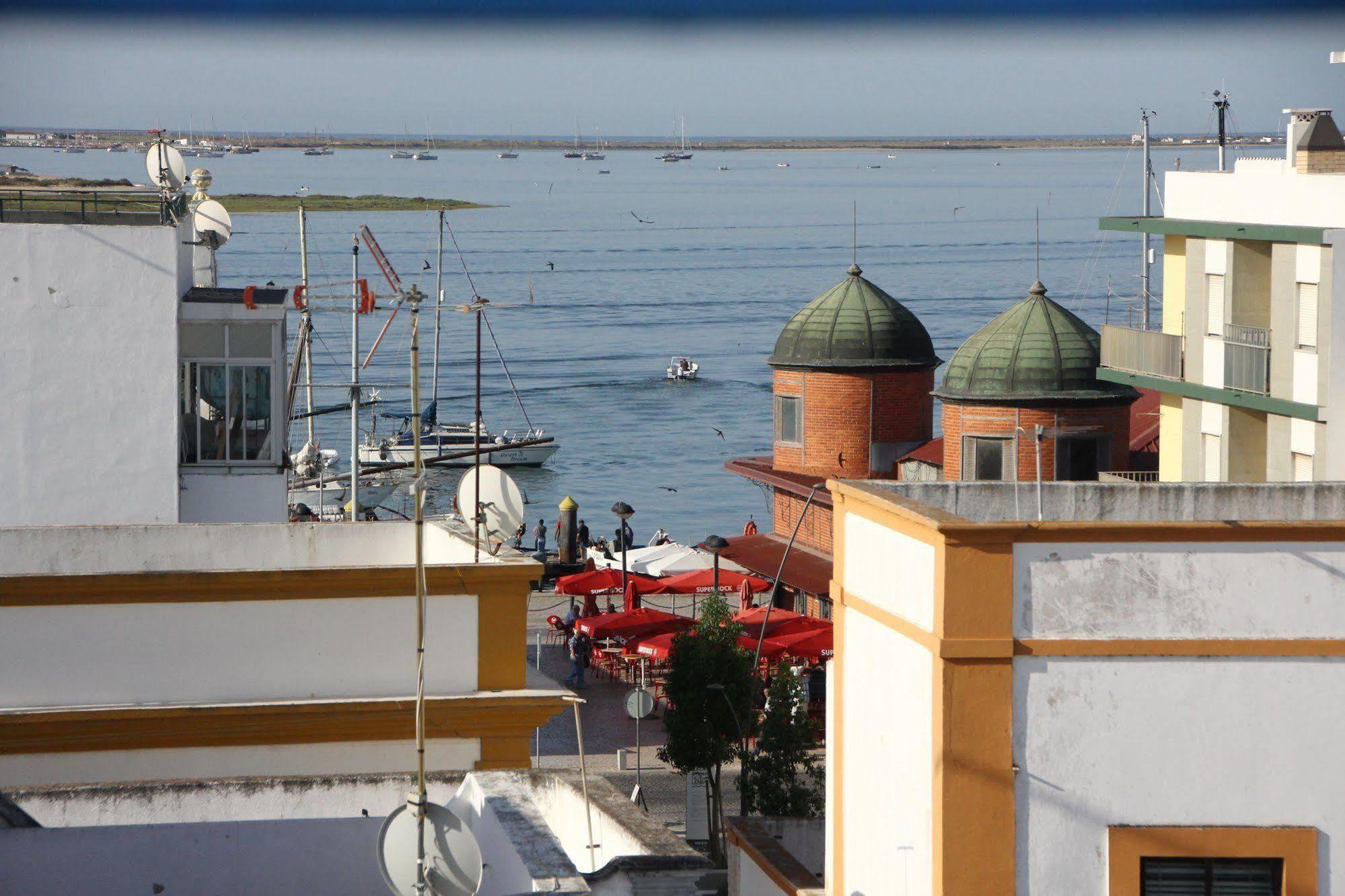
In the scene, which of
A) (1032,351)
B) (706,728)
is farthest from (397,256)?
(706,728)

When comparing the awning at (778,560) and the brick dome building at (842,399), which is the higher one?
the brick dome building at (842,399)

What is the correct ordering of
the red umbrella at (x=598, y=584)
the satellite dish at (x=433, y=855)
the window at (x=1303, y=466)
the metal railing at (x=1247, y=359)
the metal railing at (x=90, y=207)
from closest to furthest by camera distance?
the satellite dish at (x=433, y=855), the metal railing at (x=90, y=207), the window at (x=1303, y=466), the metal railing at (x=1247, y=359), the red umbrella at (x=598, y=584)

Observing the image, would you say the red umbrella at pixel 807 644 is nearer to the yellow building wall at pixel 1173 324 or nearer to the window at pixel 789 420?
the yellow building wall at pixel 1173 324

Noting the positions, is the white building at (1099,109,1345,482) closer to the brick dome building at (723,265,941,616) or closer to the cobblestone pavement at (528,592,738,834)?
the brick dome building at (723,265,941,616)

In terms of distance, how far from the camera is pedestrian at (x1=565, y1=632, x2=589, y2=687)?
3250cm

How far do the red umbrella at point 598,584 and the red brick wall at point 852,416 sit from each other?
5.07 meters

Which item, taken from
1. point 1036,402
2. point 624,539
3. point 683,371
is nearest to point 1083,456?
point 1036,402

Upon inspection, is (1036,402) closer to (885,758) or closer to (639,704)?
(639,704)

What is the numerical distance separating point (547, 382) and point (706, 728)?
80431 millimetres

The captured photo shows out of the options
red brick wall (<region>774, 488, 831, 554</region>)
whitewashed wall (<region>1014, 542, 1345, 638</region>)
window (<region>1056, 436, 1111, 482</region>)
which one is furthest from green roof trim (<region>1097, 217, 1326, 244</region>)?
whitewashed wall (<region>1014, 542, 1345, 638</region>)

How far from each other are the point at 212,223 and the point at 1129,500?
1680 centimetres

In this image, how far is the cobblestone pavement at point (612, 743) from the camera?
25.8 metres

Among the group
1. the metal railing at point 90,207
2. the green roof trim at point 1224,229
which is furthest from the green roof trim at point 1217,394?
the metal railing at point 90,207

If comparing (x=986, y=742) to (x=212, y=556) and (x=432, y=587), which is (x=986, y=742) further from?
(x=212, y=556)
